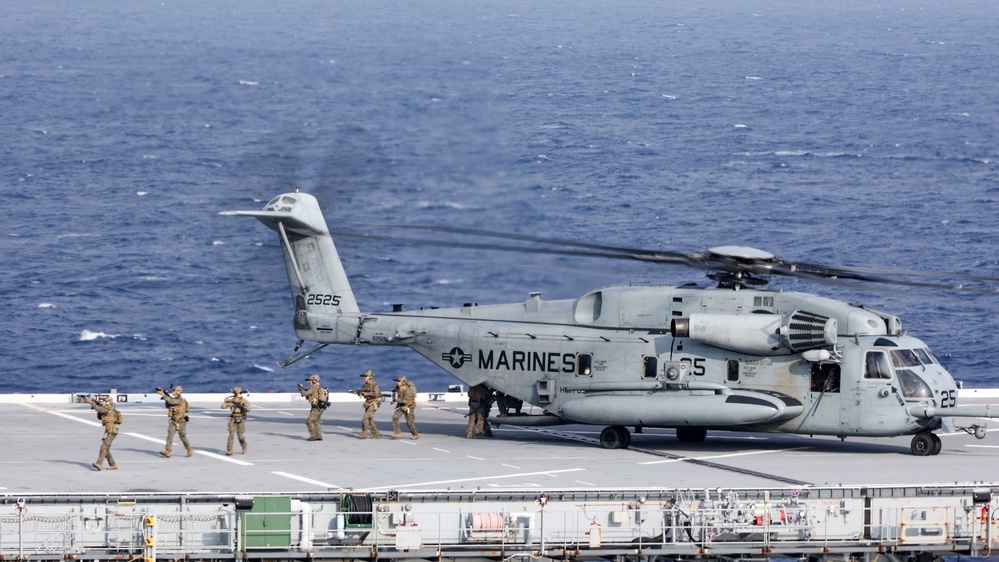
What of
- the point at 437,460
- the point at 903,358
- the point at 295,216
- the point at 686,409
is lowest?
the point at 437,460

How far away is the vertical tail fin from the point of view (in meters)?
33.0

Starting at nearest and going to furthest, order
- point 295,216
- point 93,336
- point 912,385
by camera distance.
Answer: point 912,385 < point 295,216 < point 93,336

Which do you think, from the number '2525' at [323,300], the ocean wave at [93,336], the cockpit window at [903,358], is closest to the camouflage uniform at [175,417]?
the number '2525' at [323,300]

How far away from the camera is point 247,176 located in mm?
85125

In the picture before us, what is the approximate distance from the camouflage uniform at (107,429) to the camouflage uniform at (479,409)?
8.01 meters

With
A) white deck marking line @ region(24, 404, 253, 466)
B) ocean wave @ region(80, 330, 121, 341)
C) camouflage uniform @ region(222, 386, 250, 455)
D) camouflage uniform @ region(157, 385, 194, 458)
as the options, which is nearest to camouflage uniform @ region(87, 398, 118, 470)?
camouflage uniform @ region(157, 385, 194, 458)

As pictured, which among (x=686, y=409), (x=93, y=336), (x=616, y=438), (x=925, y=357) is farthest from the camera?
(x=93, y=336)

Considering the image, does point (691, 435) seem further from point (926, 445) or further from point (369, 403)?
point (369, 403)

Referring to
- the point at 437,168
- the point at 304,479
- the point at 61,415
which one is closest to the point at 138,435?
the point at 61,415

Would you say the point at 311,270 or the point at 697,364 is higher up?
the point at 311,270

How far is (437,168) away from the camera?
282 feet

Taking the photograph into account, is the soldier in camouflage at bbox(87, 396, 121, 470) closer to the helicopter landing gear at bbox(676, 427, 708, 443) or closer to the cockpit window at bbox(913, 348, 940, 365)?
the helicopter landing gear at bbox(676, 427, 708, 443)

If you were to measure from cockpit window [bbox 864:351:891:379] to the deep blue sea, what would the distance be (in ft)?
5.27

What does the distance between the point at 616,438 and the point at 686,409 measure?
1.91 meters
